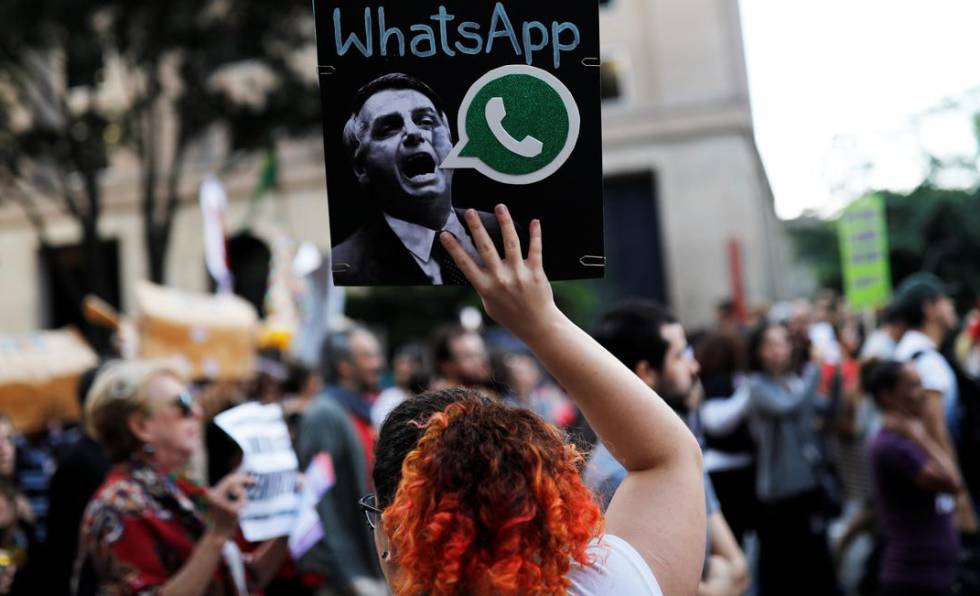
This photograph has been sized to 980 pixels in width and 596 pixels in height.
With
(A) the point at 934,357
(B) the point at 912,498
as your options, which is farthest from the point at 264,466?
(A) the point at 934,357

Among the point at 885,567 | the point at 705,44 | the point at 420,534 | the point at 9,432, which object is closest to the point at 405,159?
the point at 420,534

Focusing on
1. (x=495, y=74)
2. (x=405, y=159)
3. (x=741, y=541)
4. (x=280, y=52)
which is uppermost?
(x=280, y=52)

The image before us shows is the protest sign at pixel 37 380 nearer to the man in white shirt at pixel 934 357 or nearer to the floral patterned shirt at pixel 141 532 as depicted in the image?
the floral patterned shirt at pixel 141 532

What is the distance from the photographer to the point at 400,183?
1869mm

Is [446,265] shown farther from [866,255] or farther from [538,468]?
[866,255]

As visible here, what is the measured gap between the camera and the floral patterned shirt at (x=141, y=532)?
10.3 feet

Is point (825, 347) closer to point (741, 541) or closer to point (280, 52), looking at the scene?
point (741, 541)

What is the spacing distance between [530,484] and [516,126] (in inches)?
24.3

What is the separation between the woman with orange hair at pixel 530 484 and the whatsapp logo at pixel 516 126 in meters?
0.11

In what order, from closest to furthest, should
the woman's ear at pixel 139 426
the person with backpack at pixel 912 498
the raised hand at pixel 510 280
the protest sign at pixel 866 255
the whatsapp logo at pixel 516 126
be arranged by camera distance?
the raised hand at pixel 510 280, the whatsapp logo at pixel 516 126, the woman's ear at pixel 139 426, the person with backpack at pixel 912 498, the protest sign at pixel 866 255

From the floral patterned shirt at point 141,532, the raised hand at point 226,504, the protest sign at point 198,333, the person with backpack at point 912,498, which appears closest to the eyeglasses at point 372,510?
the raised hand at point 226,504

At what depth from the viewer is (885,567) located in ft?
17.0

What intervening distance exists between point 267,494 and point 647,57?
Result: 20.9 meters

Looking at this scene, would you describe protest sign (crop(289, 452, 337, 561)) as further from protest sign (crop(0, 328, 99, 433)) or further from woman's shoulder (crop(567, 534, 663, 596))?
protest sign (crop(0, 328, 99, 433))
